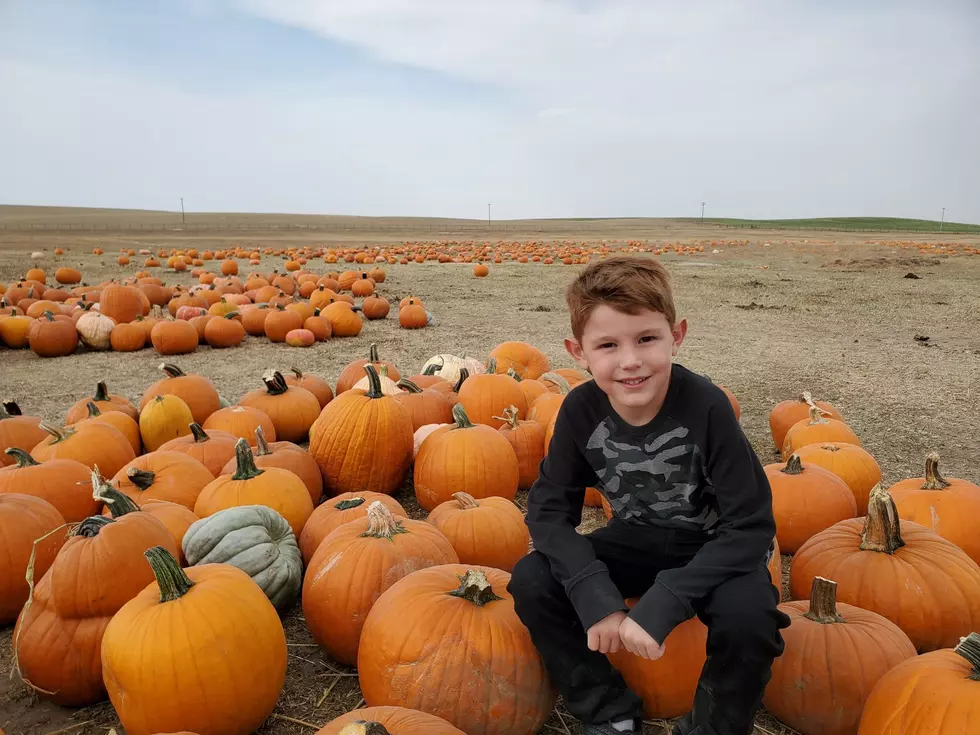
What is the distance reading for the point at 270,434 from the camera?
4410 millimetres

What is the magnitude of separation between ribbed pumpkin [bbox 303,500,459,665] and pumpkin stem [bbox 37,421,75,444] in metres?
2.11

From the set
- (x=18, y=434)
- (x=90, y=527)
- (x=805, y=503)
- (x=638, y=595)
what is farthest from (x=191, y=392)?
(x=805, y=503)

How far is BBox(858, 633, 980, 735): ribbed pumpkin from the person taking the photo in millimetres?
1746

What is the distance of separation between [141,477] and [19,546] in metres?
0.60

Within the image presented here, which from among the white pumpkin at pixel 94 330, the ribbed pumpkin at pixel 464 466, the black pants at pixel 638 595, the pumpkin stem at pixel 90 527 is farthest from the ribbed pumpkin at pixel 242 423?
the white pumpkin at pixel 94 330

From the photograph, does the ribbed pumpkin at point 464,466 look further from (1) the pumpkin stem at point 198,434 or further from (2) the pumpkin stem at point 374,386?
(1) the pumpkin stem at point 198,434

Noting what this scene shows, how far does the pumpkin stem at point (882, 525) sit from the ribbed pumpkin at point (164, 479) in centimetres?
309

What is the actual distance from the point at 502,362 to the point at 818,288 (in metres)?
10.3

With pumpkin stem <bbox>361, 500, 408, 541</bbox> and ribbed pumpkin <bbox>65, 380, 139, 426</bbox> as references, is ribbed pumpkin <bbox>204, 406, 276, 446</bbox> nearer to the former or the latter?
ribbed pumpkin <bbox>65, 380, 139, 426</bbox>

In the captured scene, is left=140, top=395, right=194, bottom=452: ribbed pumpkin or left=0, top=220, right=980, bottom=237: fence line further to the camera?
left=0, top=220, right=980, bottom=237: fence line

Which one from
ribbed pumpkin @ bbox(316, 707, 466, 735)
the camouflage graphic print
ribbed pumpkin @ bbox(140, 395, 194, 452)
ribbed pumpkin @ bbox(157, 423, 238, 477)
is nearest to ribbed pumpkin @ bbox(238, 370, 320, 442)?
ribbed pumpkin @ bbox(140, 395, 194, 452)

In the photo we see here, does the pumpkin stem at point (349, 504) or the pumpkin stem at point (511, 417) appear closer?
the pumpkin stem at point (349, 504)

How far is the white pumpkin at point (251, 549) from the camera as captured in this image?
2719 mm

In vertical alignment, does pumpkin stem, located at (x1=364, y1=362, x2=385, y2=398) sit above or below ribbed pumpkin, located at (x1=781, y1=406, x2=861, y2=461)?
above
